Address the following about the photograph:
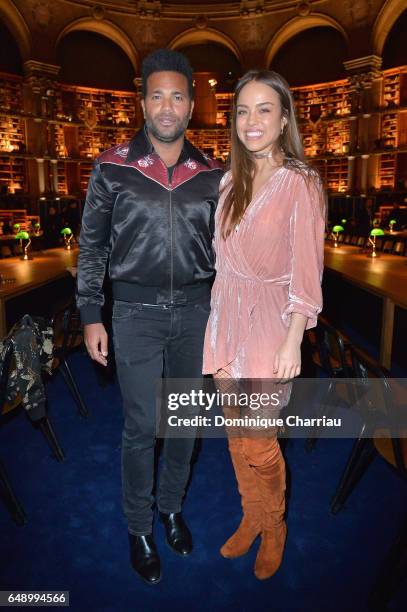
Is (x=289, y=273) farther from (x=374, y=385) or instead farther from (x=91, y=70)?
(x=91, y=70)

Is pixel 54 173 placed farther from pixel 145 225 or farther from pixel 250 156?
pixel 250 156

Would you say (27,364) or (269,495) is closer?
(269,495)

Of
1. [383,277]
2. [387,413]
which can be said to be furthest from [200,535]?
[383,277]

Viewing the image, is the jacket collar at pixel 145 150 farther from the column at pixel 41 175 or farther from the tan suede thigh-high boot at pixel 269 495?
the column at pixel 41 175

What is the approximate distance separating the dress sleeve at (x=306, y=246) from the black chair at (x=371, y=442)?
565mm

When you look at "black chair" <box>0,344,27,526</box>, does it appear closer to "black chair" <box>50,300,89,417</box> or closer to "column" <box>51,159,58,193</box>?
"black chair" <box>50,300,89,417</box>

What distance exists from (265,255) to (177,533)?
1293 mm

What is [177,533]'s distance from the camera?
196cm

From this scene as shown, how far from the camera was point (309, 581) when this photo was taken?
1.80m

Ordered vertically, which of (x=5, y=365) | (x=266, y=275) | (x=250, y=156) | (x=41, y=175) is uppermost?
(x=41, y=175)

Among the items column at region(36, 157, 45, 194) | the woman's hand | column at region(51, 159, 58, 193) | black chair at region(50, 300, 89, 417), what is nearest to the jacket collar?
the woman's hand

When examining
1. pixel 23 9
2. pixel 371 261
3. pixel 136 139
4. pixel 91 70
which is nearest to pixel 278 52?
pixel 91 70

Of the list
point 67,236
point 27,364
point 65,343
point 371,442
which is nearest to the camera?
point 371,442

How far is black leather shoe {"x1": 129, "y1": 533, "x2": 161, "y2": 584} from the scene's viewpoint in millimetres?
1784
